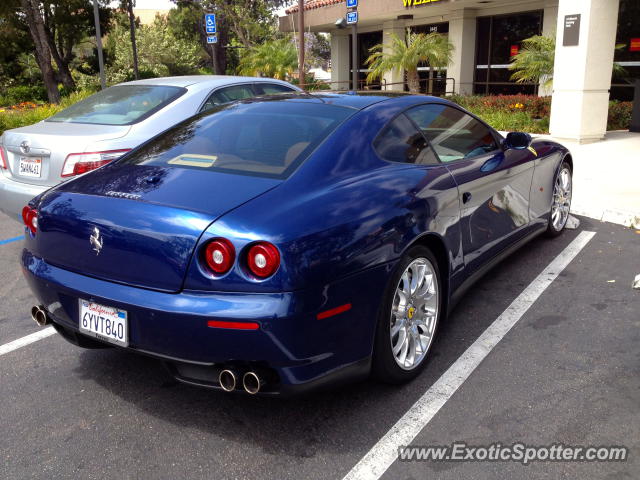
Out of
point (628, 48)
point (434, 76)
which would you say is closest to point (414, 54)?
point (434, 76)

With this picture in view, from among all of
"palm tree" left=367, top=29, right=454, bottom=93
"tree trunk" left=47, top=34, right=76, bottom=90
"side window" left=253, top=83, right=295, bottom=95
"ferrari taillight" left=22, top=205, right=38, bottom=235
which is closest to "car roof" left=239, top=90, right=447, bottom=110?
"ferrari taillight" left=22, top=205, right=38, bottom=235

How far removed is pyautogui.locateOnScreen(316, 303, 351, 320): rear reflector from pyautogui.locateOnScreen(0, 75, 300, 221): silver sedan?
3360mm

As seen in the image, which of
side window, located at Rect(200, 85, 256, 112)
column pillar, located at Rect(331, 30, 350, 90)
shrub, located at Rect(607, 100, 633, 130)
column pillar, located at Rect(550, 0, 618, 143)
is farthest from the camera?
column pillar, located at Rect(331, 30, 350, 90)

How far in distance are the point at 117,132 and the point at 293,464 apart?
382 centimetres

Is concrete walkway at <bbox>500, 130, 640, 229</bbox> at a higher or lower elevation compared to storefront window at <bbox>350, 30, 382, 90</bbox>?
lower

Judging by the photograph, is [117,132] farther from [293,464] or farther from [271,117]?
[293,464]

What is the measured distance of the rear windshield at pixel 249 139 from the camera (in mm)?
3152

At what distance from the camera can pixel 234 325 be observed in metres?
2.50

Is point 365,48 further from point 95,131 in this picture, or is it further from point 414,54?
point 95,131

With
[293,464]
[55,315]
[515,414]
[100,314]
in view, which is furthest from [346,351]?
[55,315]

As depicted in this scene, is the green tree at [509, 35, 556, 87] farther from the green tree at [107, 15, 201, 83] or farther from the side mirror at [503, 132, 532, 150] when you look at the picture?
the green tree at [107, 15, 201, 83]

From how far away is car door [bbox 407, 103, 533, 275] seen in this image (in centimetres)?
386

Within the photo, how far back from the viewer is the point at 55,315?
305 cm

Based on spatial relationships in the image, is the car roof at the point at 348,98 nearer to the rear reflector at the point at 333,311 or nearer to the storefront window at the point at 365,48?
the rear reflector at the point at 333,311
